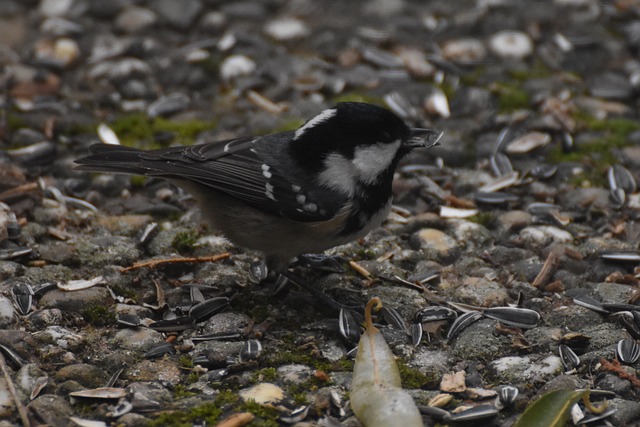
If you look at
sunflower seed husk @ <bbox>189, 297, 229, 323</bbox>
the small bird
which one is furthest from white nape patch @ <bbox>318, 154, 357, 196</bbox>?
sunflower seed husk @ <bbox>189, 297, 229, 323</bbox>

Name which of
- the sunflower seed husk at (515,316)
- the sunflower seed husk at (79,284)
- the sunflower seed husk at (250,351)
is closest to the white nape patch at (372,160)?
the sunflower seed husk at (515,316)

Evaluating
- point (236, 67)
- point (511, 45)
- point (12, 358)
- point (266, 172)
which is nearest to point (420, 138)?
point (266, 172)

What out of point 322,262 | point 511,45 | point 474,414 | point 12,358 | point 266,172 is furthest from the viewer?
point 511,45

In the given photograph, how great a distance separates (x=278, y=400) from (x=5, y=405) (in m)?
1.08

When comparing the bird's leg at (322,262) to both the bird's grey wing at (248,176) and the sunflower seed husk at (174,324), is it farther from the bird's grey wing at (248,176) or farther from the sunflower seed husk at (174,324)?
the sunflower seed husk at (174,324)

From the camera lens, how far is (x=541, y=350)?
12.5ft

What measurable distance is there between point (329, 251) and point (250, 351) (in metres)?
1.19

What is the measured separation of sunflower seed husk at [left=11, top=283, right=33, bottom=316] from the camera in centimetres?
392

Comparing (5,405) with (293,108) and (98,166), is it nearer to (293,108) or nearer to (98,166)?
(98,166)

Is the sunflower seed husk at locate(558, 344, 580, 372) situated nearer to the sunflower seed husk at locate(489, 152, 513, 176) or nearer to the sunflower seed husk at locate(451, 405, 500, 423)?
the sunflower seed husk at locate(451, 405, 500, 423)

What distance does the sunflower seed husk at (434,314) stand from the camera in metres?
4.07

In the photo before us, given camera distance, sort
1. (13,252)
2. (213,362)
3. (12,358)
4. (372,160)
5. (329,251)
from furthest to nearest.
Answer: (329,251) → (13,252) → (372,160) → (213,362) → (12,358)

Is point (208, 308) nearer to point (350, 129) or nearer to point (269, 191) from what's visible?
point (269, 191)

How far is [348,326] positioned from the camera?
397cm
